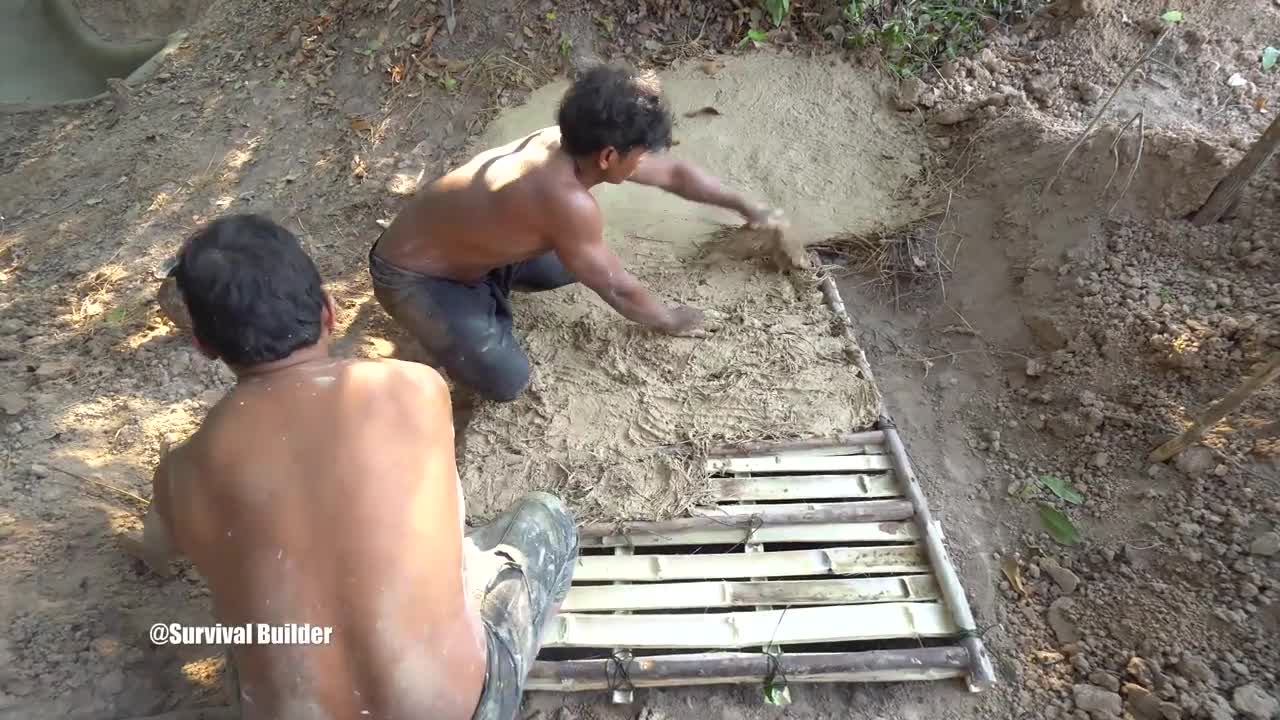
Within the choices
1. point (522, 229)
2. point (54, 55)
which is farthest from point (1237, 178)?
point (54, 55)

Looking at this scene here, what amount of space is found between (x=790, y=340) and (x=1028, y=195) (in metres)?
1.15

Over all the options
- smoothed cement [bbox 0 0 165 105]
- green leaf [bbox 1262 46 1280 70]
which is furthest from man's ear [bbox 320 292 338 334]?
smoothed cement [bbox 0 0 165 105]

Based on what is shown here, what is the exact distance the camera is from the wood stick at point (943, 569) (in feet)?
5.93

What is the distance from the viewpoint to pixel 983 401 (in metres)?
2.45

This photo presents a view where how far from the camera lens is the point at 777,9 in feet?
11.3

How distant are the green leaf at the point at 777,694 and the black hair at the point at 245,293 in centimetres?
140

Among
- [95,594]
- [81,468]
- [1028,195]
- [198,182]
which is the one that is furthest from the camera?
[198,182]

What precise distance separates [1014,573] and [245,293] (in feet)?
6.76

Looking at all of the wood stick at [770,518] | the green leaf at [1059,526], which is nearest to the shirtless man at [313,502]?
the wood stick at [770,518]

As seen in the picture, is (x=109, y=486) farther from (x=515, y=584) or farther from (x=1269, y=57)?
(x=1269, y=57)

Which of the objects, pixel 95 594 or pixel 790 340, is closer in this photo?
pixel 95 594

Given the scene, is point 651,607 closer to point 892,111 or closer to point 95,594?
point 95,594

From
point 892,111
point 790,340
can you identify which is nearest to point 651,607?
point 790,340

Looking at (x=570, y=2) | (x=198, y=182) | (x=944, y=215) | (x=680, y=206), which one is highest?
(x=570, y=2)
